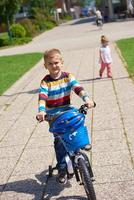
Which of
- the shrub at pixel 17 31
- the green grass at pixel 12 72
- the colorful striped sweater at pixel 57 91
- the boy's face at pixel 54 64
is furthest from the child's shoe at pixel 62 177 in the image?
the shrub at pixel 17 31

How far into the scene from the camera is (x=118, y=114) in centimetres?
865

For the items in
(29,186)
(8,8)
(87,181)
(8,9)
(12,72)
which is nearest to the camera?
(87,181)

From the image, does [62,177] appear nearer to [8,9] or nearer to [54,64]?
[54,64]

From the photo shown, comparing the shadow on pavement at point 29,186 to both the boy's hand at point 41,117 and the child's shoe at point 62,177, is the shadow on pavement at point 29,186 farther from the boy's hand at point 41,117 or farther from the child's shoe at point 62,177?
the boy's hand at point 41,117

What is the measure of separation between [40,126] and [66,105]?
11.5 feet

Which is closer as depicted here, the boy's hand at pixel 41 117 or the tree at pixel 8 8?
the boy's hand at pixel 41 117

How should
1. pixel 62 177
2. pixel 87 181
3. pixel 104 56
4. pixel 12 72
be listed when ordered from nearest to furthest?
pixel 87 181 < pixel 62 177 < pixel 104 56 < pixel 12 72

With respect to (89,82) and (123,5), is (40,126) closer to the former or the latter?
(89,82)

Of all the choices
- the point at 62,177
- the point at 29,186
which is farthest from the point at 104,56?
the point at 62,177

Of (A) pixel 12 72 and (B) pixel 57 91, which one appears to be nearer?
(B) pixel 57 91

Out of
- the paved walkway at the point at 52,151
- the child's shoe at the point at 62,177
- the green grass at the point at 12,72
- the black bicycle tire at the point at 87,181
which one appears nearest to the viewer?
the black bicycle tire at the point at 87,181

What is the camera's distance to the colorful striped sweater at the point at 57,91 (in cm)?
513

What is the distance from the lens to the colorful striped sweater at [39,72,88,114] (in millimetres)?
5129

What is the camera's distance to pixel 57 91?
16.9 ft
